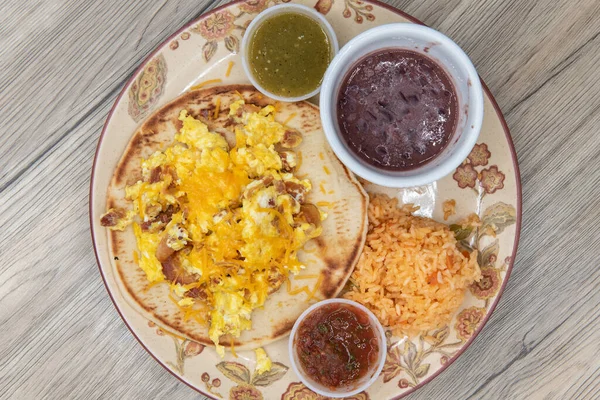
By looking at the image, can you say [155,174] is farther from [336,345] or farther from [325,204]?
[336,345]

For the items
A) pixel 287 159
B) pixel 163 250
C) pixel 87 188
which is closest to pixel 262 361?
A: pixel 163 250

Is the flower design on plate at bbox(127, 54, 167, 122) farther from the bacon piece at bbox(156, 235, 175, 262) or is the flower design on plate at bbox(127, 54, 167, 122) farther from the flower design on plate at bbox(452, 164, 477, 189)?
the flower design on plate at bbox(452, 164, 477, 189)

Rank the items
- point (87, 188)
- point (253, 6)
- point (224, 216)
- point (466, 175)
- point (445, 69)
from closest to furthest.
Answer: point (445, 69) < point (224, 216) < point (253, 6) < point (466, 175) < point (87, 188)

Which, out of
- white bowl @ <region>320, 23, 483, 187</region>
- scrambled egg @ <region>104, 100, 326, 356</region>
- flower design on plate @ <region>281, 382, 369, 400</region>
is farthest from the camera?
flower design on plate @ <region>281, 382, 369, 400</region>

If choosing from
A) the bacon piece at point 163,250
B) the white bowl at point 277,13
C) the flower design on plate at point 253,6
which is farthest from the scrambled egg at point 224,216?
the flower design on plate at point 253,6

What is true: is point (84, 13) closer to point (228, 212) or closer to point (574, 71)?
point (228, 212)

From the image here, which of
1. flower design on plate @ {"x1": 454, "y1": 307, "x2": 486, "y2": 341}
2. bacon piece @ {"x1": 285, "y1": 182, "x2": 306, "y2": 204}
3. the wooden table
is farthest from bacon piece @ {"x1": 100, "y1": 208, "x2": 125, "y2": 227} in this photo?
flower design on plate @ {"x1": 454, "y1": 307, "x2": 486, "y2": 341}
